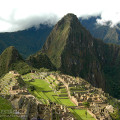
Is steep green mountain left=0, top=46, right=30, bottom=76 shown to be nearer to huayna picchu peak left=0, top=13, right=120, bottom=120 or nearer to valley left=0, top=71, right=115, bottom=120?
huayna picchu peak left=0, top=13, right=120, bottom=120

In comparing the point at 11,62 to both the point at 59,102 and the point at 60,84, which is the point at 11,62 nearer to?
the point at 60,84

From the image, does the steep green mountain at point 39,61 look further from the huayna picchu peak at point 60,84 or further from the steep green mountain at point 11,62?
the steep green mountain at point 11,62

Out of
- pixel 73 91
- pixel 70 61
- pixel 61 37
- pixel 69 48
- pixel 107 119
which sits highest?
pixel 61 37

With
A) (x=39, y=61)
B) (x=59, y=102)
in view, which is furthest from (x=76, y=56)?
(x=59, y=102)

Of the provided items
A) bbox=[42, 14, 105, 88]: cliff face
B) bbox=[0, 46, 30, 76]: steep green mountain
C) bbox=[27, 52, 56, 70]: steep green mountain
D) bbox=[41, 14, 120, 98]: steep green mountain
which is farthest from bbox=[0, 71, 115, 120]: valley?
bbox=[42, 14, 105, 88]: cliff face

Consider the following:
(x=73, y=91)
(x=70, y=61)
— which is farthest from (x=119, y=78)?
(x=73, y=91)

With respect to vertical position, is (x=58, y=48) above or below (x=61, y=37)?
below

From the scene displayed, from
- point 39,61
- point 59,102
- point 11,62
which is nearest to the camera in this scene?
point 59,102

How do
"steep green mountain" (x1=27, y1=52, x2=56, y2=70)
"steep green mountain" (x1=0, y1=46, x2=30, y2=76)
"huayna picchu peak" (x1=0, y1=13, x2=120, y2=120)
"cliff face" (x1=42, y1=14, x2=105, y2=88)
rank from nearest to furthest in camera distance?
"huayna picchu peak" (x1=0, y1=13, x2=120, y2=120) → "steep green mountain" (x1=0, y1=46, x2=30, y2=76) → "steep green mountain" (x1=27, y1=52, x2=56, y2=70) → "cliff face" (x1=42, y1=14, x2=105, y2=88)

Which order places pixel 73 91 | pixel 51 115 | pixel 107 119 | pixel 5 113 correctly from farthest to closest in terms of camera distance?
pixel 73 91, pixel 107 119, pixel 51 115, pixel 5 113

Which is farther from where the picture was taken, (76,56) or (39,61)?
(76,56)

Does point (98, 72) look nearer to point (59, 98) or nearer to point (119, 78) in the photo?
point (119, 78)
